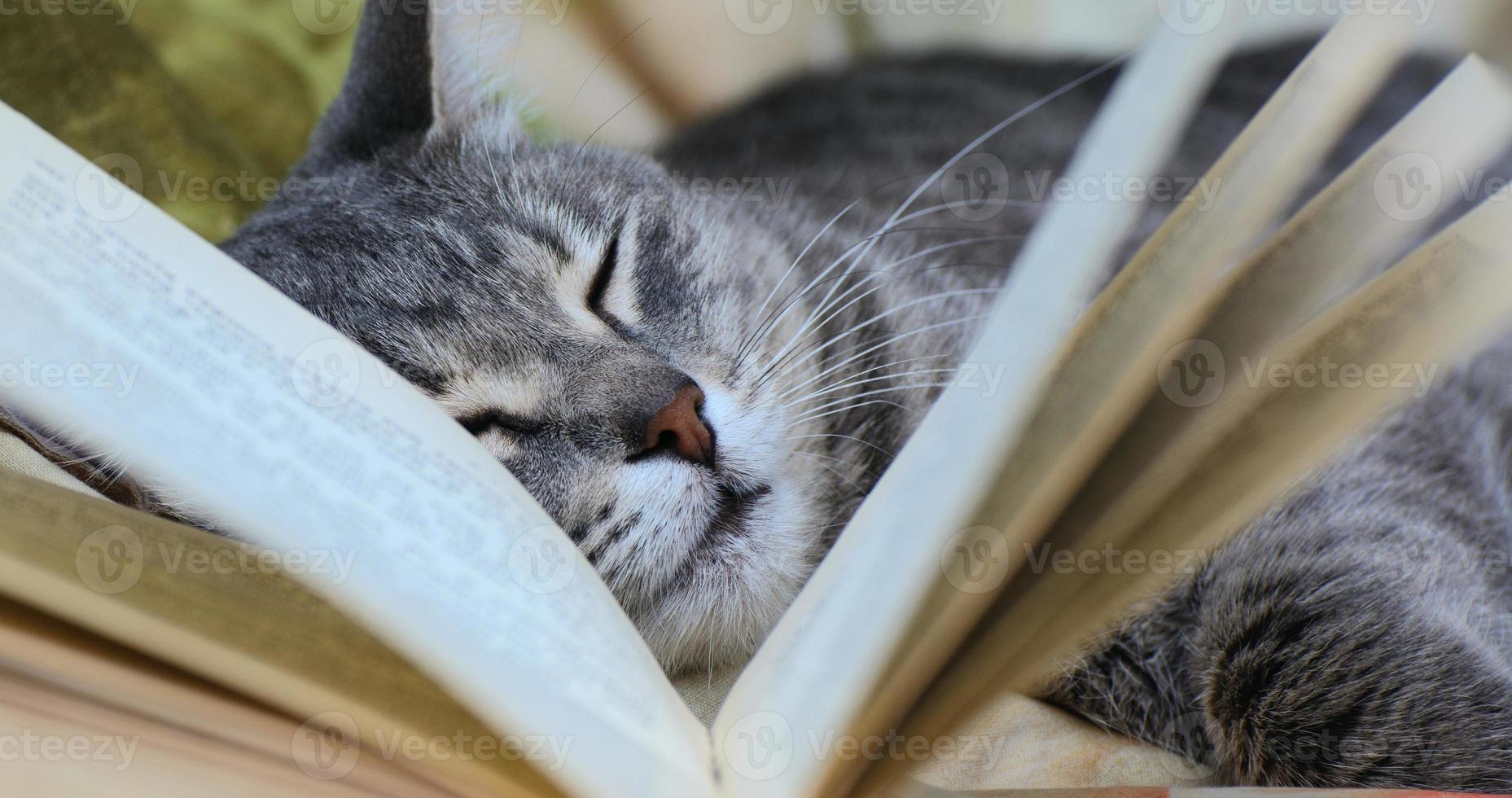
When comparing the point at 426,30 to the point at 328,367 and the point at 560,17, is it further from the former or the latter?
the point at 328,367

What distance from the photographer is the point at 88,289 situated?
52 cm

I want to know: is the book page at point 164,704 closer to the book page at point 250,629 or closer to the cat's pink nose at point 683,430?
the book page at point 250,629

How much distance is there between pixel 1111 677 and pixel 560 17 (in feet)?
3.31

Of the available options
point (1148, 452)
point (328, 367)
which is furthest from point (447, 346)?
point (1148, 452)

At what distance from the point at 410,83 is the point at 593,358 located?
43cm

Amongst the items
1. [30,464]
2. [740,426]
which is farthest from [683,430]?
[30,464]

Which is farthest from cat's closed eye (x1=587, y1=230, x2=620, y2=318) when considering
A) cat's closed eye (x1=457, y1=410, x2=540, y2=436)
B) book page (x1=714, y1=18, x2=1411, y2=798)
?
book page (x1=714, y1=18, x2=1411, y2=798)

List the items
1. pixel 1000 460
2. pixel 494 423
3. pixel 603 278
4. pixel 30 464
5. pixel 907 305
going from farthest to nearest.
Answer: pixel 907 305
pixel 603 278
pixel 494 423
pixel 30 464
pixel 1000 460

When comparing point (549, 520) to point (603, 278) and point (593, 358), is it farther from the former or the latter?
point (603, 278)

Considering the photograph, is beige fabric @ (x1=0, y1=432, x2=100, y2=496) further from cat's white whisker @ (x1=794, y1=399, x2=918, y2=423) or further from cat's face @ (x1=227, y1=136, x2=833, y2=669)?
cat's white whisker @ (x1=794, y1=399, x2=918, y2=423)

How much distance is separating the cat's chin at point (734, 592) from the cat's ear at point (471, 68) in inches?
20.4

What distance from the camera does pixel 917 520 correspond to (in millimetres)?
480

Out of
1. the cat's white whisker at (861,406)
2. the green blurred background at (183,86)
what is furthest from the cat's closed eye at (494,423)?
the green blurred background at (183,86)

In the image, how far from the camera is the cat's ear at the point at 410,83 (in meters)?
0.95
